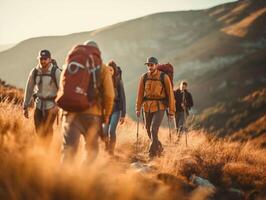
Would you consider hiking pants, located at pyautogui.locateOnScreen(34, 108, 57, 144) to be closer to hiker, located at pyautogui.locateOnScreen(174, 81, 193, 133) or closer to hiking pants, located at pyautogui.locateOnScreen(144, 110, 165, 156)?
hiking pants, located at pyautogui.locateOnScreen(144, 110, 165, 156)

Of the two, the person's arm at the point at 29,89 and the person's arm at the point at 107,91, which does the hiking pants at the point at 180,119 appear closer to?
the person's arm at the point at 29,89

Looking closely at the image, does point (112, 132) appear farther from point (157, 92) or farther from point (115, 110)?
point (157, 92)

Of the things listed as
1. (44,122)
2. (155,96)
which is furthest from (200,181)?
(44,122)

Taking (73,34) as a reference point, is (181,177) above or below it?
below

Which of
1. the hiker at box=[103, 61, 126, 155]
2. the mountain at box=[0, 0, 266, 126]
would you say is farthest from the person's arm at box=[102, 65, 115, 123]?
the mountain at box=[0, 0, 266, 126]

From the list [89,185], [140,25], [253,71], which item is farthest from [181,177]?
[140,25]

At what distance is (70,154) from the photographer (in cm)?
470

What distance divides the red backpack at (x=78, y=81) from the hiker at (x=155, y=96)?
4.07m

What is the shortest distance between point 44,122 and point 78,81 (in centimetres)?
275

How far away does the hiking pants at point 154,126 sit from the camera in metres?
8.89

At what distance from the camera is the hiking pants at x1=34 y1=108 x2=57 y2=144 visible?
671 centimetres

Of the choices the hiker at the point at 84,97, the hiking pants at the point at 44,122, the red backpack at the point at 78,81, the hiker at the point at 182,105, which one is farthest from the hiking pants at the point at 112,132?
the hiker at the point at 182,105

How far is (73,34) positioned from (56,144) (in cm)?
15070

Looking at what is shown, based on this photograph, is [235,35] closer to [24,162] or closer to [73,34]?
[73,34]
